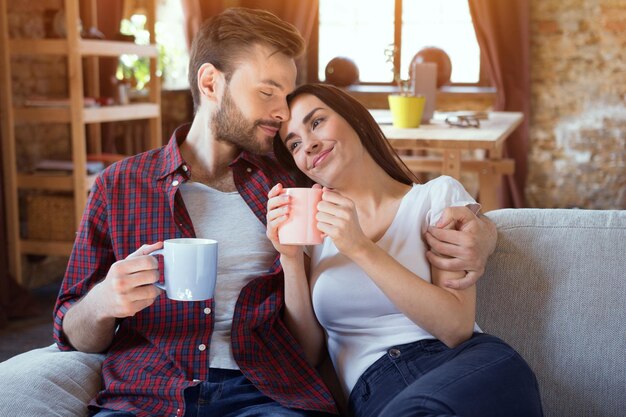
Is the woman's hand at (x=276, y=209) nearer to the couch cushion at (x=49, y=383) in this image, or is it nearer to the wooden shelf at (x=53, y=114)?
the couch cushion at (x=49, y=383)

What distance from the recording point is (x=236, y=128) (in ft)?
5.65

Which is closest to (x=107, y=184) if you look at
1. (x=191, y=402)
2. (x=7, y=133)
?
(x=191, y=402)

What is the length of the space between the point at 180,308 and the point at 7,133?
2.68 m

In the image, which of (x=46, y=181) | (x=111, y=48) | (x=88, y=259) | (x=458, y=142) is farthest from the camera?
(x=111, y=48)

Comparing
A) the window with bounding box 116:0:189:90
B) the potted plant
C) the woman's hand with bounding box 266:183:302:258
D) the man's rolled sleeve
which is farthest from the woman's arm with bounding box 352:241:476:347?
the window with bounding box 116:0:189:90

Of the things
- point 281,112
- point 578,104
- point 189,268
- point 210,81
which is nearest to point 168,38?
point 578,104

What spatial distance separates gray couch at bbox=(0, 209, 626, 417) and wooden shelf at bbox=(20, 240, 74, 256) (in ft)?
8.40

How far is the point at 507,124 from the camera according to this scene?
3.97m

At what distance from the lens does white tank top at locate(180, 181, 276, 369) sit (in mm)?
1636

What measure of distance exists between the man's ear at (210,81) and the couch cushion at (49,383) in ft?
1.99

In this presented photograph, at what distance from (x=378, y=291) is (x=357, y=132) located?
0.36 metres

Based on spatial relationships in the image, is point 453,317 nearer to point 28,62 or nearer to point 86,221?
point 86,221

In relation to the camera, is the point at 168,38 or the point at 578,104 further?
the point at 168,38

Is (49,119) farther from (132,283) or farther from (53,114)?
(132,283)
